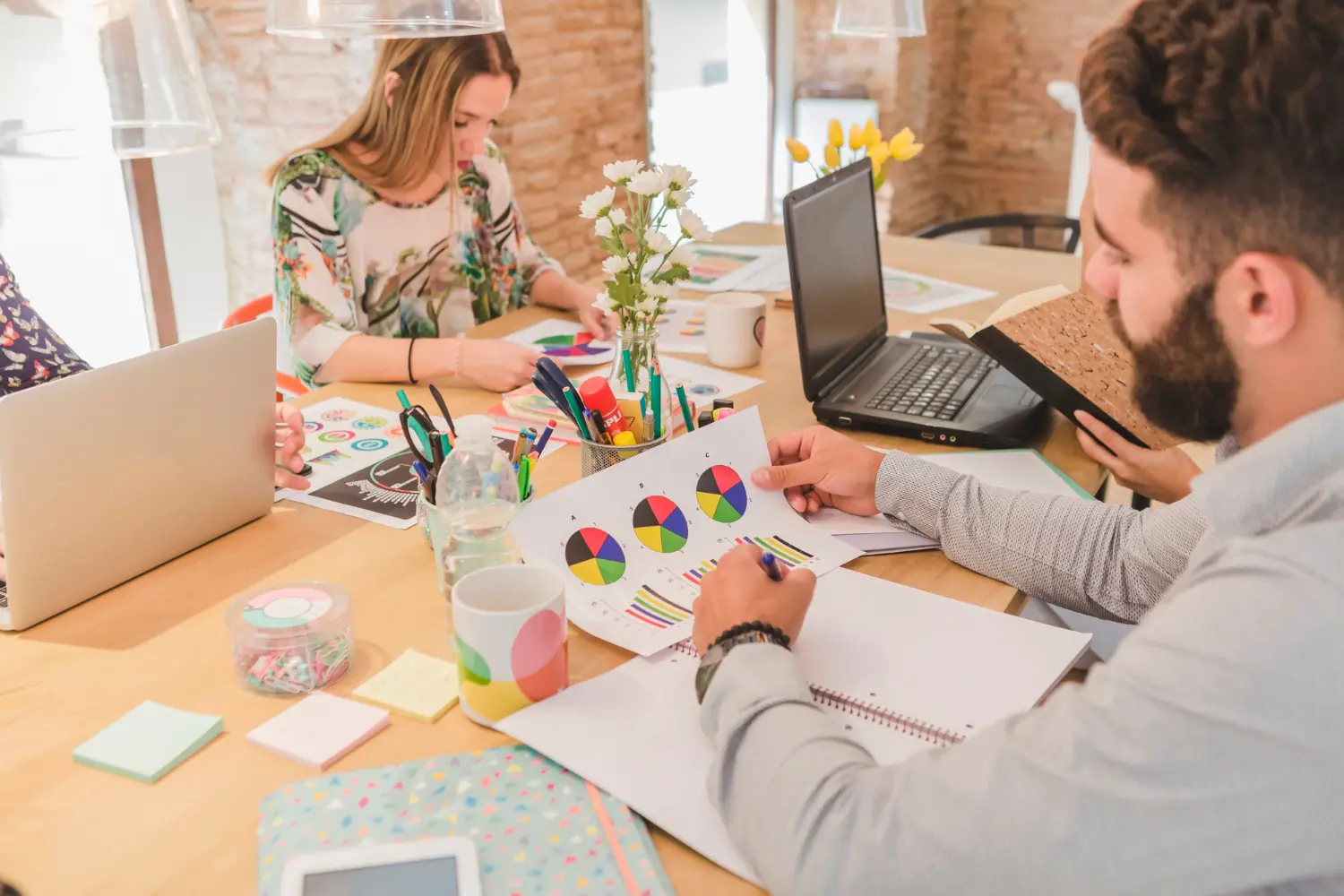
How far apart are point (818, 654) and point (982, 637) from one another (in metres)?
0.15

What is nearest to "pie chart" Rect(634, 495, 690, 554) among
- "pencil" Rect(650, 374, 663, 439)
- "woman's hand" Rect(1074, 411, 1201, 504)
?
"pencil" Rect(650, 374, 663, 439)

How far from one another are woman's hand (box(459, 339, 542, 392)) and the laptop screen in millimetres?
432

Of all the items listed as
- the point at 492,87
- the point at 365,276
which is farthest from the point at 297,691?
the point at 492,87

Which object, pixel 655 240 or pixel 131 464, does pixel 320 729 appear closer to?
pixel 131 464

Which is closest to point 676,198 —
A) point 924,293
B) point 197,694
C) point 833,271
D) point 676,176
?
point 676,176

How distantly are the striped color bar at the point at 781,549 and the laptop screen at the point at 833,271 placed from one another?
16.4 inches

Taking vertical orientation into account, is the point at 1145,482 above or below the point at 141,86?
below

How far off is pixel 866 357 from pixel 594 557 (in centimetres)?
82

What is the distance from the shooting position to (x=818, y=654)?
0.92 m

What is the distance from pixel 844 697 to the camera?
864 millimetres

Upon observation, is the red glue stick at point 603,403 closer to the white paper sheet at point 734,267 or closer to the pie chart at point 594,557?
the pie chart at point 594,557

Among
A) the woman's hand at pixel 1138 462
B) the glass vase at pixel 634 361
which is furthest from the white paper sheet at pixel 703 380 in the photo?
the woman's hand at pixel 1138 462

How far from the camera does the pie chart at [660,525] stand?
106 centimetres

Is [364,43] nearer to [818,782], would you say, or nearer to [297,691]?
[297,691]
